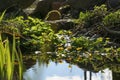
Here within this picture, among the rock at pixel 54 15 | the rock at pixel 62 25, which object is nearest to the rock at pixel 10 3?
the rock at pixel 54 15

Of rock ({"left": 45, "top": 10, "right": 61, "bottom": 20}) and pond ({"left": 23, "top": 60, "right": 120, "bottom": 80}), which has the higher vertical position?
rock ({"left": 45, "top": 10, "right": 61, "bottom": 20})

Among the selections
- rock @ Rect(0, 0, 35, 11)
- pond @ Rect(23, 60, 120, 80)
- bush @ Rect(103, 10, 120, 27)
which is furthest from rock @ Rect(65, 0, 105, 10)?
pond @ Rect(23, 60, 120, 80)

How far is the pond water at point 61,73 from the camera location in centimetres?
414

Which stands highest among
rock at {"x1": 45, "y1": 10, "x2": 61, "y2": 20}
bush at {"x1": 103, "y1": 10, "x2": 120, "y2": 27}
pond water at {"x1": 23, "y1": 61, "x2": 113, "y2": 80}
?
rock at {"x1": 45, "y1": 10, "x2": 61, "y2": 20}

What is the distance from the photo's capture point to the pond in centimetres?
414

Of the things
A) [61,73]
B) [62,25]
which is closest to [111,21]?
[62,25]

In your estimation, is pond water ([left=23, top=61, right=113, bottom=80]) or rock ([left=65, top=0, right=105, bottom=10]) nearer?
pond water ([left=23, top=61, right=113, bottom=80])

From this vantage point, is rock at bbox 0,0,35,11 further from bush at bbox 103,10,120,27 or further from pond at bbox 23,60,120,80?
pond at bbox 23,60,120,80

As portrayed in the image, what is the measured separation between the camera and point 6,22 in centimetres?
619

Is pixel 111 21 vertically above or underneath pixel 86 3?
underneath

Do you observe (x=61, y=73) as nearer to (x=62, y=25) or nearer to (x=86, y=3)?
(x=62, y=25)

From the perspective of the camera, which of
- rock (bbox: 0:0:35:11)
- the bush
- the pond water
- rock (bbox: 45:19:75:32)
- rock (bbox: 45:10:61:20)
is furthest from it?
rock (bbox: 45:10:61:20)

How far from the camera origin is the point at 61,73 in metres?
4.39

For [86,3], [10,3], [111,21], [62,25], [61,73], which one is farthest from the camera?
[86,3]
